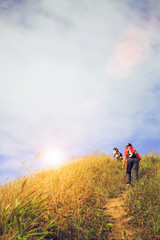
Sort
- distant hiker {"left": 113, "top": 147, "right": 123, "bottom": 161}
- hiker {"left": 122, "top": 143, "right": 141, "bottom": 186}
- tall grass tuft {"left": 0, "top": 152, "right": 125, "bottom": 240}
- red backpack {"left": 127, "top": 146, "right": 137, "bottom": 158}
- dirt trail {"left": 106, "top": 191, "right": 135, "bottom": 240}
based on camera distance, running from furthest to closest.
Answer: distant hiker {"left": 113, "top": 147, "right": 123, "bottom": 161} → red backpack {"left": 127, "top": 146, "right": 137, "bottom": 158} → hiker {"left": 122, "top": 143, "right": 141, "bottom": 186} → dirt trail {"left": 106, "top": 191, "right": 135, "bottom": 240} → tall grass tuft {"left": 0, "top": 152, "right": 125, "bottom": 240}

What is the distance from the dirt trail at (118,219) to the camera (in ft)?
12.6

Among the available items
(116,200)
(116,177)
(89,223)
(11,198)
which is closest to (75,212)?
(89,223)

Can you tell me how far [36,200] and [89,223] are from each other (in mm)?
1350

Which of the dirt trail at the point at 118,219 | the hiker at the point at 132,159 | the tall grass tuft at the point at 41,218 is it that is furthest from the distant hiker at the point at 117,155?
the tall grass tuft at the point at 41,218

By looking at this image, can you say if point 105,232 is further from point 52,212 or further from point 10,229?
point 10,229

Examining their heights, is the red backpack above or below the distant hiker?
below

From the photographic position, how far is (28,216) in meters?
3.32

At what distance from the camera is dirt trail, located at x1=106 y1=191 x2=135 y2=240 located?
3.85 metres

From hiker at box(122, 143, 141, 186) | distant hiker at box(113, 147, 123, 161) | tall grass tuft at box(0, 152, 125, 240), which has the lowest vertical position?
tall grass tuft at box(0, 152, 125, 240)

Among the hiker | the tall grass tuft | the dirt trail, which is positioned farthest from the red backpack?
the tall grass tuft

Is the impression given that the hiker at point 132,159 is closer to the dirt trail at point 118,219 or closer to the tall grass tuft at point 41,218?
the dirt trail at point 118,219

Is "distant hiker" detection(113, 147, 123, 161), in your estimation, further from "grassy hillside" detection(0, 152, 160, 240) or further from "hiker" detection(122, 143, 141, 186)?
"grassy hillside" detection(0, 152, 160, 240)

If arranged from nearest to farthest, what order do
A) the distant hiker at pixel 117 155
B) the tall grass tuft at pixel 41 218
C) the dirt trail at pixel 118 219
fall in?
the tall grass tuft at pixel 41 218 < the dirt trail at pixel 118 219 < the distant hiker at pixel 117 155

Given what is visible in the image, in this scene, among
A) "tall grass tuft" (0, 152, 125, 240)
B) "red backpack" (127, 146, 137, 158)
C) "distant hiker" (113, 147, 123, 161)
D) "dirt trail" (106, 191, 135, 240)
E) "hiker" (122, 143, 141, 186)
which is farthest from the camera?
"distant hiker" (113, 147, 123, 161)
